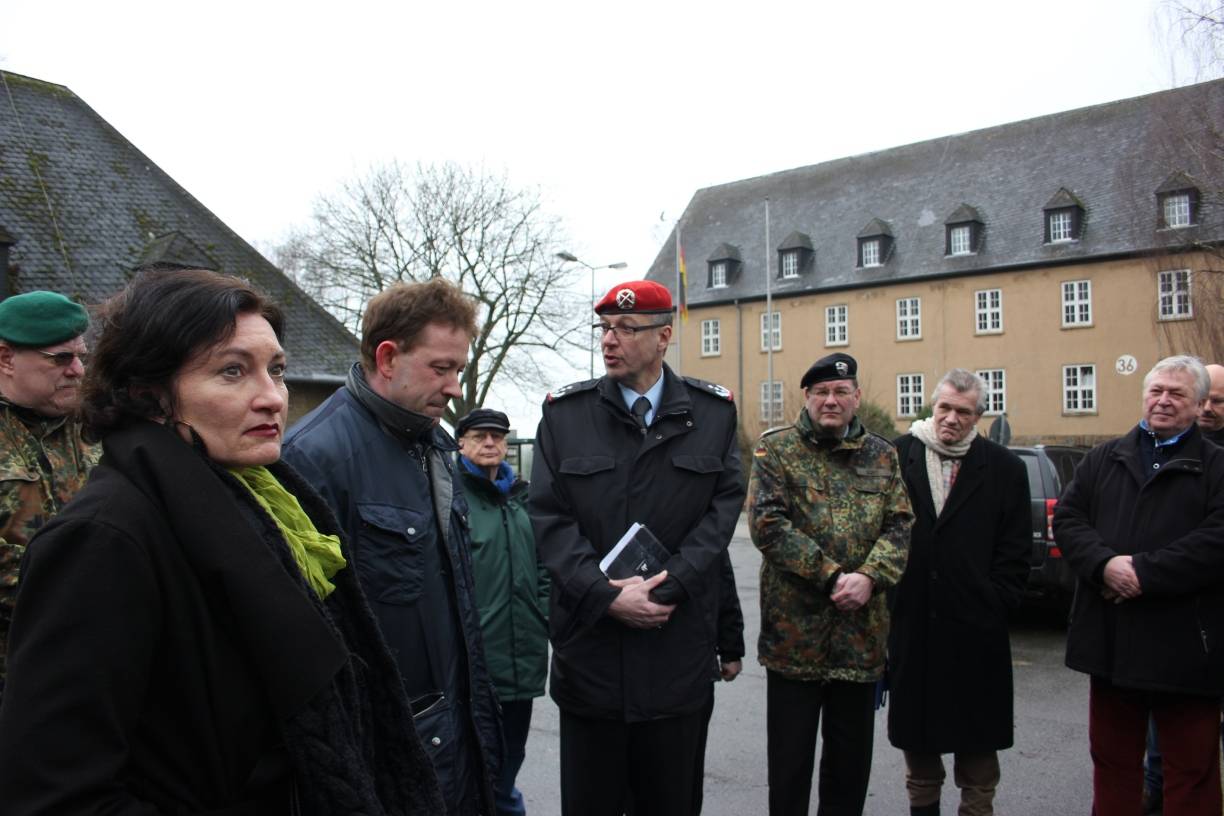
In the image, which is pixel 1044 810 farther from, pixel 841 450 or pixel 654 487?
pixel 654 487

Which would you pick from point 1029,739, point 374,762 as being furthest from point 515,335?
point 374,762

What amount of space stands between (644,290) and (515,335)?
115 feet

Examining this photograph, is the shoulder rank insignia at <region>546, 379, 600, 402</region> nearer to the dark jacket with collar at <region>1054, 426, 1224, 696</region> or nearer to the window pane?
the dark jacket with collar at <region>1054, 426, 1224, 696</region>

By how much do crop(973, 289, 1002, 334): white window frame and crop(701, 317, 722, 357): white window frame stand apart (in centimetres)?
1354

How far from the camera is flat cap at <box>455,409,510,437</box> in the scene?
4.84 m

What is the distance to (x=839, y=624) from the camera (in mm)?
4078

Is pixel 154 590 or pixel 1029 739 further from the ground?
pixel 154 590

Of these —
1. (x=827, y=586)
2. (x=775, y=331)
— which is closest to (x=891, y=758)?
(x=827, y=586)

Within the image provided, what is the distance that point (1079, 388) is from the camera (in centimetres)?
4069

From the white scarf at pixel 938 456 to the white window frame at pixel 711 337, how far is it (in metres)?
46.9

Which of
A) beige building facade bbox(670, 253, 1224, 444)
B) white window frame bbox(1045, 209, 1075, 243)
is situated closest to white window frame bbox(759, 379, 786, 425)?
beige building facade bbox(670, 253, 1224, 444)

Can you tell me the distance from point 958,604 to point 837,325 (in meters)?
44.6

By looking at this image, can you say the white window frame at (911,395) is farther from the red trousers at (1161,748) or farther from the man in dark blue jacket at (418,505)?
the man in dark blue jacket at (418,505)

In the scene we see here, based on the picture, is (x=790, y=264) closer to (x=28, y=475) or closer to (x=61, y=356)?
(x=61, y=356)
